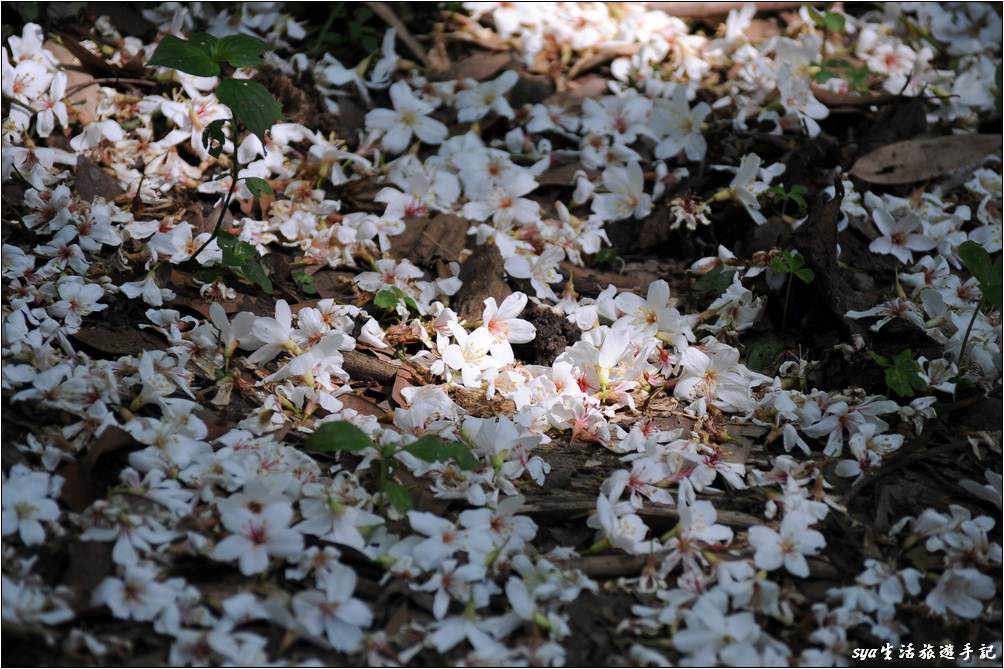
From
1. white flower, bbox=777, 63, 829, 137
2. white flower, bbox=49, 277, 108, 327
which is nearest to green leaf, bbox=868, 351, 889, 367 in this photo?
white flower, bbox=777, 63, 829, 137

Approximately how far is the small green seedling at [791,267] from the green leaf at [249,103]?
1230mm

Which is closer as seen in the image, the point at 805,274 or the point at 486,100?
the point at 805,274

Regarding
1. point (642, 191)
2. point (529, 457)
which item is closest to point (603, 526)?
point (529, 457)

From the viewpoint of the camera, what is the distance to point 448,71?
3.34 metres

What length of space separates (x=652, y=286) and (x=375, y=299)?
67 centimetres

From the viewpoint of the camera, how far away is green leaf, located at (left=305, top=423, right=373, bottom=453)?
6.06 ft

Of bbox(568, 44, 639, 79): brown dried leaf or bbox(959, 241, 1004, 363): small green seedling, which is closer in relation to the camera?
bbox(959, 241, 1004, 363): small green seedling

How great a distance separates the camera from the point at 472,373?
7.78ft

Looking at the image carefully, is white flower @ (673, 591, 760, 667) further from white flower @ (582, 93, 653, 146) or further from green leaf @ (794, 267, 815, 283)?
white flower @ (582, 93, 653, 146)

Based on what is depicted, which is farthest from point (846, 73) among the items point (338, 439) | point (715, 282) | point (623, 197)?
point (338, 439)

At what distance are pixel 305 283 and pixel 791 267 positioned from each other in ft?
3.98

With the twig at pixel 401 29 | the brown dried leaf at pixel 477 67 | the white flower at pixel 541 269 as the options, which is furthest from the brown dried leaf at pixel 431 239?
the twig at pixel 401 29

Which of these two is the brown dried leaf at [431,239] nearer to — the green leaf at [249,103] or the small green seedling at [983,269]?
the green leaf at [249,103]

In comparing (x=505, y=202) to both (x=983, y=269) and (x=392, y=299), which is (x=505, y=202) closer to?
(x=392, y=299)
